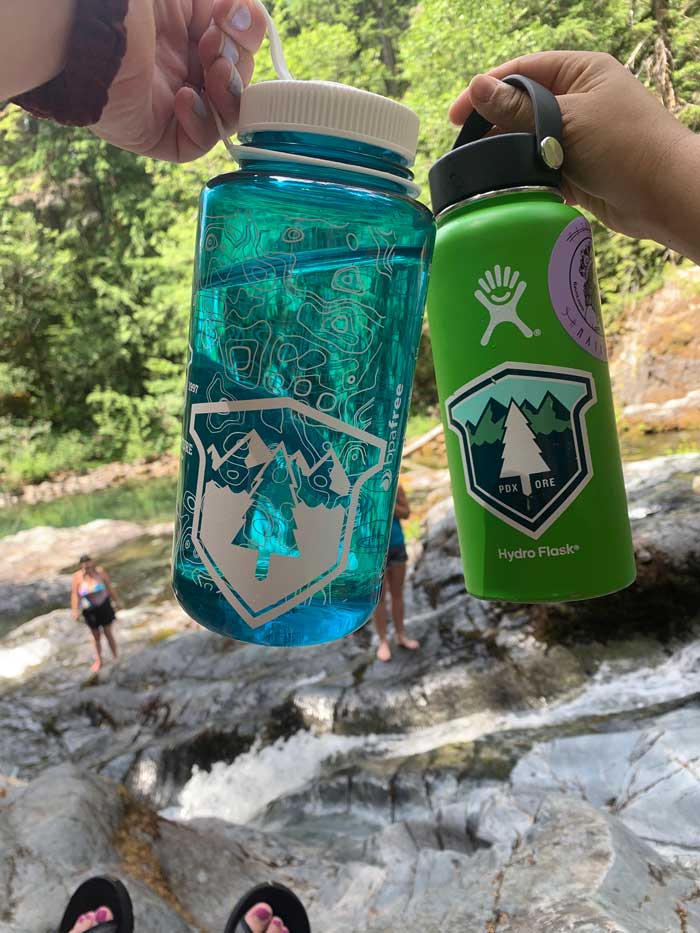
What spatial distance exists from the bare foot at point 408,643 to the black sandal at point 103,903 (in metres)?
2.11

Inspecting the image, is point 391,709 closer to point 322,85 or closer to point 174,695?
point 174,695

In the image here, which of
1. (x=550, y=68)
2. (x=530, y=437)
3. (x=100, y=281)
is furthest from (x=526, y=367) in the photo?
(x=100, y=281)

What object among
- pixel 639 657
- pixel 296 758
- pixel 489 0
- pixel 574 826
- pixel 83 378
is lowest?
pixel 296 758

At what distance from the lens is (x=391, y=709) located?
340cm

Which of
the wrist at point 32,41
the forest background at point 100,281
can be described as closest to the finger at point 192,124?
the wrist at point 32,41

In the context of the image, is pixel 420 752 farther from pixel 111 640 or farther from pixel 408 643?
pixel 111 640

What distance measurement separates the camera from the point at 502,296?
0.63m

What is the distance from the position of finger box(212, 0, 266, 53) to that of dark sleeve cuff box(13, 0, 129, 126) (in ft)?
0.50

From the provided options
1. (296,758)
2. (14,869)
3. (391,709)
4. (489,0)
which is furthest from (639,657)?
(489,0)

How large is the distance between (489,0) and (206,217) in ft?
16.8

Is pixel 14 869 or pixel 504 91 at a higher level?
pixel 504 91

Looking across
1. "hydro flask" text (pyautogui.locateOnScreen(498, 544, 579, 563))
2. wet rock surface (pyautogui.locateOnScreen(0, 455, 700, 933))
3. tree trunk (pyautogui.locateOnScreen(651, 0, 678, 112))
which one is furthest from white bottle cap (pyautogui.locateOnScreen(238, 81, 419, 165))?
tree trunk (pyautogui.locateOnScreen(651, 0, 678, 112))

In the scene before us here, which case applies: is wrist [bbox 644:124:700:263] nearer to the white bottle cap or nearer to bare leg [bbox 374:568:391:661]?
the white bottle cap

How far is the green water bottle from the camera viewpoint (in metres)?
0.63
